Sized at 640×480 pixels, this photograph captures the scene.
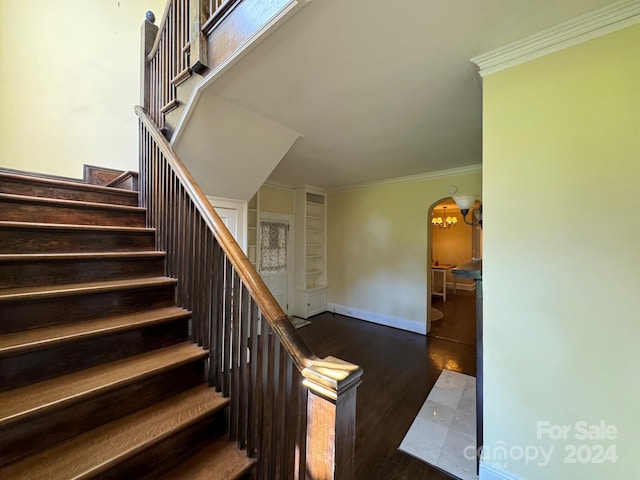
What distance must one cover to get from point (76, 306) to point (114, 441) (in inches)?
28.3

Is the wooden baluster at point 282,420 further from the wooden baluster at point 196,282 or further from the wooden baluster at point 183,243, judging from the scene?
the wooden baluster at point 183,243

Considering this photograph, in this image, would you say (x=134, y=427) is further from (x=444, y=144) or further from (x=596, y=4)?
(x=444, y=144)

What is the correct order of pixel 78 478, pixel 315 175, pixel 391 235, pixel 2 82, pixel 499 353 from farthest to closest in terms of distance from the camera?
pixel 391 235, pixel 315 175, pixel 2 82, pixel 499 353, pixel 78 478

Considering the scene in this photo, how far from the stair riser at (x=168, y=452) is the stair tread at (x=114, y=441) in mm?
47

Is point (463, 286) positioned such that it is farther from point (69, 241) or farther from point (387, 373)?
point (69, 241)

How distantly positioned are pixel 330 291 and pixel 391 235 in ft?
5.85

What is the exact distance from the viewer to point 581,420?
1214 millimetres

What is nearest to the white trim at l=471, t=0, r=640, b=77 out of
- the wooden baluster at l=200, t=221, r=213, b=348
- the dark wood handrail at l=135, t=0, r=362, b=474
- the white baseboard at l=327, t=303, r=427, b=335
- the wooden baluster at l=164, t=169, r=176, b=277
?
the dark wood handrail at l=135, t=0, r=362, b=474

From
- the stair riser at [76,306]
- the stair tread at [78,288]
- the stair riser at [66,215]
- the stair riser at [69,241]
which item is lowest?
the stair riser at [76,306]

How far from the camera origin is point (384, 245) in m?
4.48

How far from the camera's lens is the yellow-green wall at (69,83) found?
2.52 metres

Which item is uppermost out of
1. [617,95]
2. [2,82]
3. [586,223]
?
[2,82]

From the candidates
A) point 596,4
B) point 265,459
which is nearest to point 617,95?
point 596,4

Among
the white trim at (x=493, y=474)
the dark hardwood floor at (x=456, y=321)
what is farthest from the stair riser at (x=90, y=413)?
the dark hardwood floor at (x=456, y=321)
